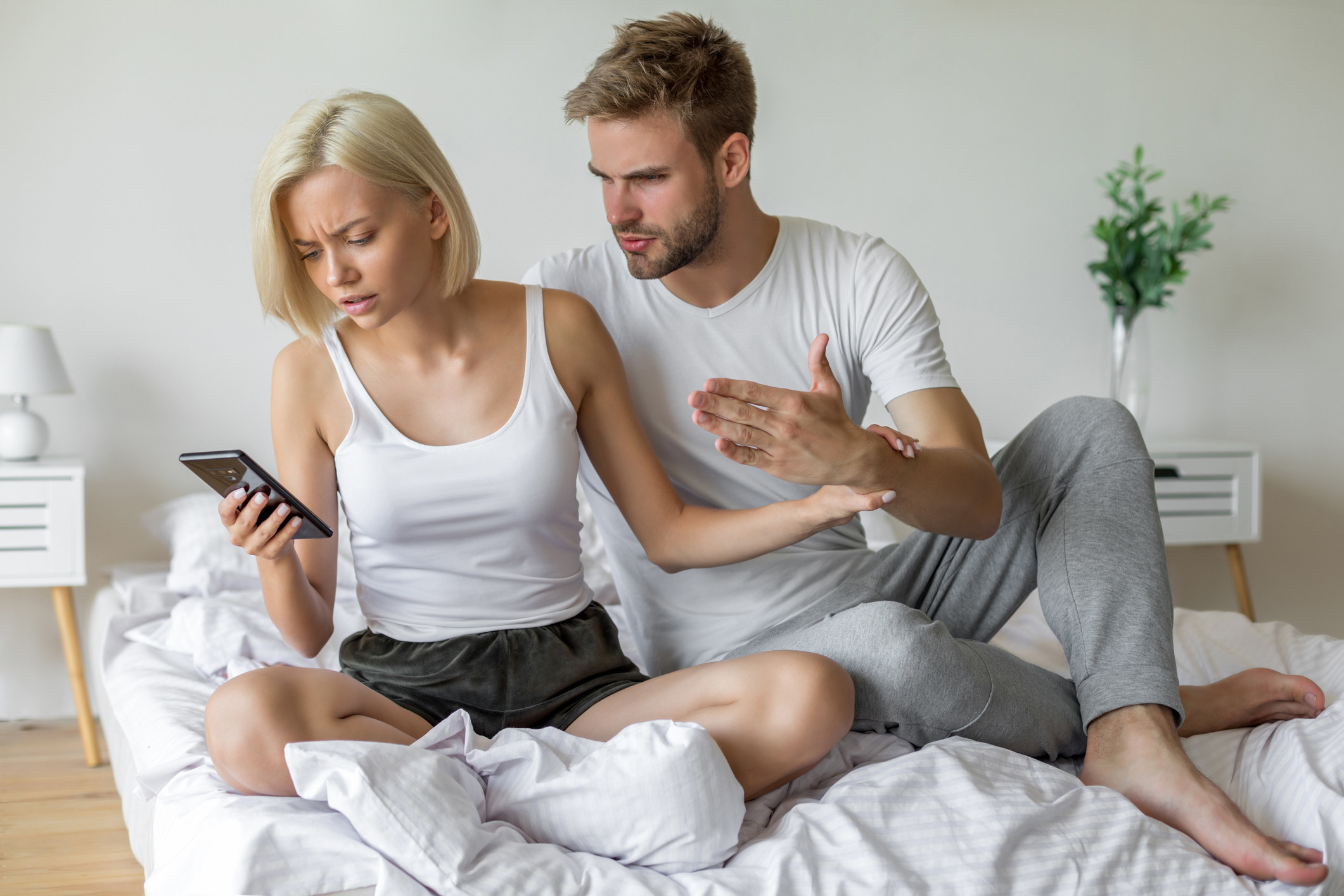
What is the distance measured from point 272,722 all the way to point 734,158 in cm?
93

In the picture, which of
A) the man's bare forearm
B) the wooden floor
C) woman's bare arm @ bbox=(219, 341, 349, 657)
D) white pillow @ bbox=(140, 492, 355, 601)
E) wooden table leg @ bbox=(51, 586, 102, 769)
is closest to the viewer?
the man's bare forearm

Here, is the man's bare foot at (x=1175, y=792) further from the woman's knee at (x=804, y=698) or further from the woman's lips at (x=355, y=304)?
the woman's lips at (x=355, y=304)

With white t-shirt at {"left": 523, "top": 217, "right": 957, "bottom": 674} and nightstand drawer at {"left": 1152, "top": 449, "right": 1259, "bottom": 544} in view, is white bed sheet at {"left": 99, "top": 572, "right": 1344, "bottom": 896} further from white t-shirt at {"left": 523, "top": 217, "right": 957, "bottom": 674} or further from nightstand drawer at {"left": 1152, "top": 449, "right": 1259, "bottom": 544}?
nightstand drawer at {"left": 1152, "top": 449, "right": 1259, "bottom": 544}

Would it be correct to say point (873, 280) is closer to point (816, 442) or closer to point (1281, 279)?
point (816, 442)

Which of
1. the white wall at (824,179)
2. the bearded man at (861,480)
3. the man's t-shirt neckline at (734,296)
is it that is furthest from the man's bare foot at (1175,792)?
the white wall at (824,179)

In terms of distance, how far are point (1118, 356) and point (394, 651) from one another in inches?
95.0

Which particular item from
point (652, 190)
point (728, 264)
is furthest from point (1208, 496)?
point (652, 190)

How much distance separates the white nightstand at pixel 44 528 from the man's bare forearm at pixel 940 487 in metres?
1.73

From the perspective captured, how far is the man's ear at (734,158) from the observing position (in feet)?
4.70

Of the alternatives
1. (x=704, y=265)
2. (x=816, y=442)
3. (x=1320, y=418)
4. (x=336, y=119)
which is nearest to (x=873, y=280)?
(x=704, y=265)

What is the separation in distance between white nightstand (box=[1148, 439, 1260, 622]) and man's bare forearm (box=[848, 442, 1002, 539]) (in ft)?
5.80

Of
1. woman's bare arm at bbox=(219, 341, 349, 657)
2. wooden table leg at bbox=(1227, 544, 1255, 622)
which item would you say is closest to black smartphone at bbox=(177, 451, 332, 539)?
woman's bare arm at bbox=(219, 341, 349, 657)

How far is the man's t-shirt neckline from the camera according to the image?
4.71 feet

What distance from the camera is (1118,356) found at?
2963mm
